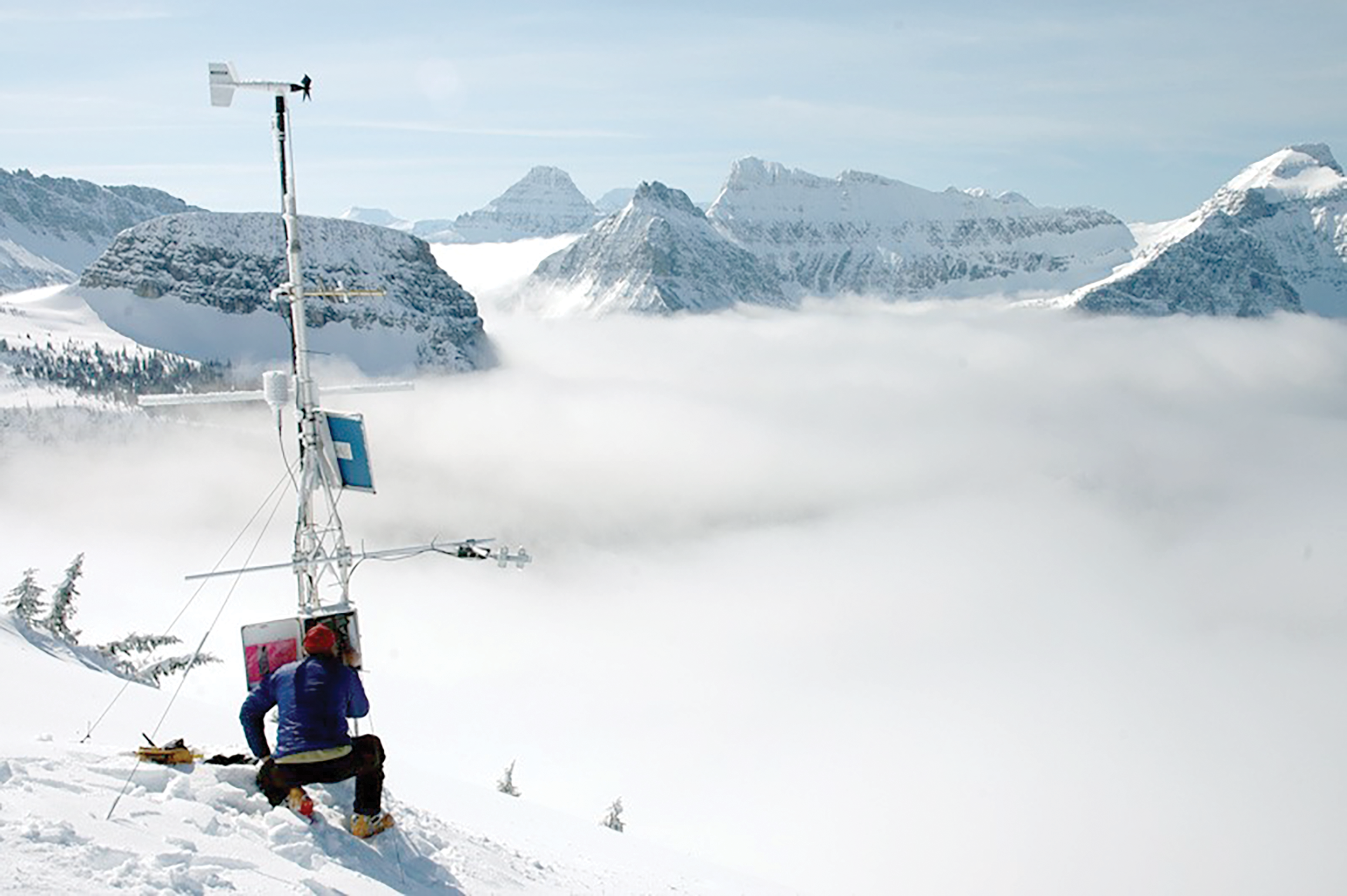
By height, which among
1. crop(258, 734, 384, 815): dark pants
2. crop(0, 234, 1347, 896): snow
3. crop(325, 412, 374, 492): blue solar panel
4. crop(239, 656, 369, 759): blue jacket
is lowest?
crop(0, 234, 1347, 896): snow

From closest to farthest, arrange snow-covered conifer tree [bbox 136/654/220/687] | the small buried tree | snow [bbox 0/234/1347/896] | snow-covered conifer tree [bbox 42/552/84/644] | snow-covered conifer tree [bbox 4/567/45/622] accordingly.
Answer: snow [bbox 0/234/1347/896] < snow-covered conifer tree [bbox 136/654/220/687] < the small buried tree < snow-covered conifer tree [bbox 42/552/84/644] < snow-covered conifer tree [bbox 4/567/45/622]

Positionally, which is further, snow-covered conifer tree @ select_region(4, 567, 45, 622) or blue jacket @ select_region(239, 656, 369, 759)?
snow-covered conifer tree @ select_region(4, 567, 45, 622)

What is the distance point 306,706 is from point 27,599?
2456cm

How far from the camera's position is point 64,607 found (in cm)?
2938

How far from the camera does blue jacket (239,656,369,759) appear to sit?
386 inches

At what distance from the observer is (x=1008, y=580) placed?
580 feet

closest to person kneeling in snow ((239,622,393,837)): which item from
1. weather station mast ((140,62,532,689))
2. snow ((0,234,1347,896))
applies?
snow ((0,234,1347,896))

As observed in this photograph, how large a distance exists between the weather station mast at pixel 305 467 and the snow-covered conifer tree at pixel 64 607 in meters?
19.2

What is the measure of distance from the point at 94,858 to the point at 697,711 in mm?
83600

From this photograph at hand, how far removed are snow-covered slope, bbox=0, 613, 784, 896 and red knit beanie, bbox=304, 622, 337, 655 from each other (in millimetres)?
1483

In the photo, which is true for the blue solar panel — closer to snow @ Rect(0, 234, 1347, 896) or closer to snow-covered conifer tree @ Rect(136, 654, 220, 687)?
snow @ Rect(0, 234, 1347, 896)

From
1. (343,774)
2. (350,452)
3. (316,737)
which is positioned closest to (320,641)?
(316,737)

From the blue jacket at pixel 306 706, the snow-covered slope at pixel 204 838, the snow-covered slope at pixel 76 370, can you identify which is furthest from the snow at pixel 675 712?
the snow-covered slope at pixel 76 370

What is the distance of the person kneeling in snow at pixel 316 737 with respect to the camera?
32.1 feet
